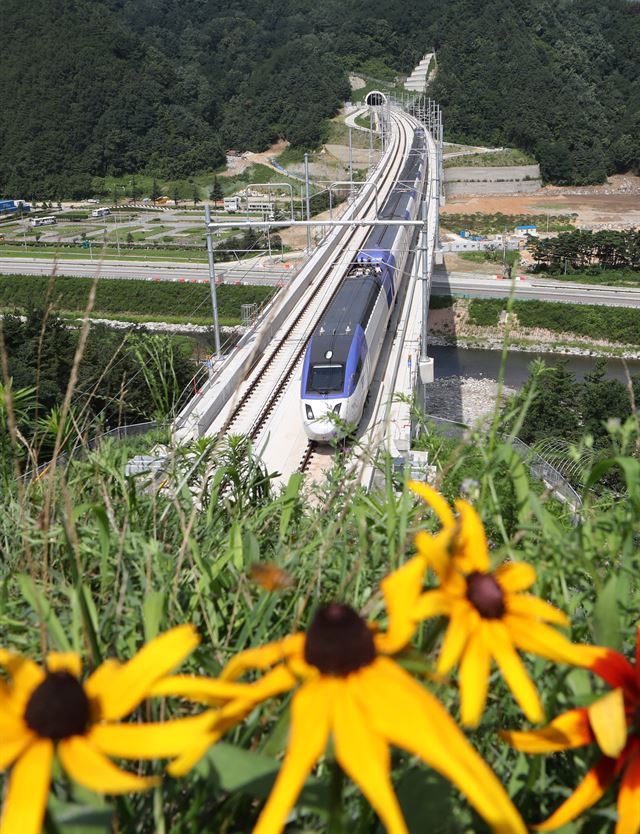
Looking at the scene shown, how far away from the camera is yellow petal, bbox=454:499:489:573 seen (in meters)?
1.49

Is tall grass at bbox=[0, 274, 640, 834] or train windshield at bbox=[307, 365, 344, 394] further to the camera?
train windshield at bbox=[307, 365, 344, 394]

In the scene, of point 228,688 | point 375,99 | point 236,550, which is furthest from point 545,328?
point 375,99

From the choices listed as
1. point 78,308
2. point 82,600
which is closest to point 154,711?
point 82,600

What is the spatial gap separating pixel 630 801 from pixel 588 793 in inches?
3.3

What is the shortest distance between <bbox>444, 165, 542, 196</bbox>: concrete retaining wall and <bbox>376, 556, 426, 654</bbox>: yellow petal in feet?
272

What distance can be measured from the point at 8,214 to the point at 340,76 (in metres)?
50.8

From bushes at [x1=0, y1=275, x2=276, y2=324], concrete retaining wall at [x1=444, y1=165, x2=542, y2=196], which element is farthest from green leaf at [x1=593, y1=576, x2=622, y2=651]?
concrete retaining wall at [x1=444, y1=165, x2=542, y2=196]

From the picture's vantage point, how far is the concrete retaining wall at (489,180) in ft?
261

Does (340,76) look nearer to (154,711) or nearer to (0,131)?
(0,131)

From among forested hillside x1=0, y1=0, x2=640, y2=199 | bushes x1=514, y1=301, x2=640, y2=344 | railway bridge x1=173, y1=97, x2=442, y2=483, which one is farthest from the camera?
forested hillside x1=0, y1=0, x2=640, y2=199

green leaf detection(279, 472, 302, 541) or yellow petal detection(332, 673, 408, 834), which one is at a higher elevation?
yellow petal detection(332, 673, 408, 834)

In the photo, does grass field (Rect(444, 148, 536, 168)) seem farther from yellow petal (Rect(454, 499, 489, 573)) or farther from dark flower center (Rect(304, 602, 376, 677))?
dark flower center (Rect(304, 602, 376, 677))

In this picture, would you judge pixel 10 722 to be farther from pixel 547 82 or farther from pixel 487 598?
pixel 547 82

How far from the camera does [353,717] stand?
1.09 m
